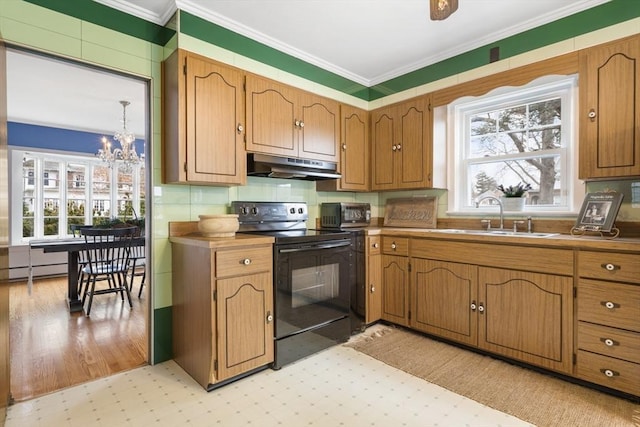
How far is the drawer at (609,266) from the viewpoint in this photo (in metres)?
1.81

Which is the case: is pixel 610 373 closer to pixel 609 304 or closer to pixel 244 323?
pixel 609 304

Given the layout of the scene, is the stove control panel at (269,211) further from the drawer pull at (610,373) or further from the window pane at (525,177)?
the drawer pull at (610,373)

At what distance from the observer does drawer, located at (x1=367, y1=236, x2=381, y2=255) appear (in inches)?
117

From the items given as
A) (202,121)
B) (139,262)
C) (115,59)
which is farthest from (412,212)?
(139,262)

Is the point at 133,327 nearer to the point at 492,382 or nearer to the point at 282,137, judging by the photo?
the point at 282,137

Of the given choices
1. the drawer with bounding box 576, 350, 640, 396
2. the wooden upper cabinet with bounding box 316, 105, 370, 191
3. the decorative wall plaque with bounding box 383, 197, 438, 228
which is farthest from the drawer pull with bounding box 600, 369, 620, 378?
the wooden upper cabinet with bounding box 316, 105, 370, 191

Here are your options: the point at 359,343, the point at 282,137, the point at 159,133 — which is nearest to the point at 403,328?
the point at 359,343

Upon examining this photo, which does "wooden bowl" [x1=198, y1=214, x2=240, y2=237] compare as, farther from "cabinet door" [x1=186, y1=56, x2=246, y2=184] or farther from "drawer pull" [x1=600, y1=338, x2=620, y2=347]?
"drawer pull" [x1=600, y1=338, x2=620, y2=347]

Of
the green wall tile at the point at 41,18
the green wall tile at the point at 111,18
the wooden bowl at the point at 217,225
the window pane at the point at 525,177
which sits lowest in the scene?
the wooden bowl at the point at 217,225

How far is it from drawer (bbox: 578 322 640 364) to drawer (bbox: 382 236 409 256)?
128cm

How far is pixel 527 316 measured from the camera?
219 cm

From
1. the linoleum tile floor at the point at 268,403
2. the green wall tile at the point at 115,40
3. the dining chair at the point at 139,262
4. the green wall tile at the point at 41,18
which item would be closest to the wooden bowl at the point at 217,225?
the linoleum tile floor at the point at 268,403

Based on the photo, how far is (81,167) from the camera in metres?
5.98

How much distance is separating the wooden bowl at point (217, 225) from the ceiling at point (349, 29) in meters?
0.84
